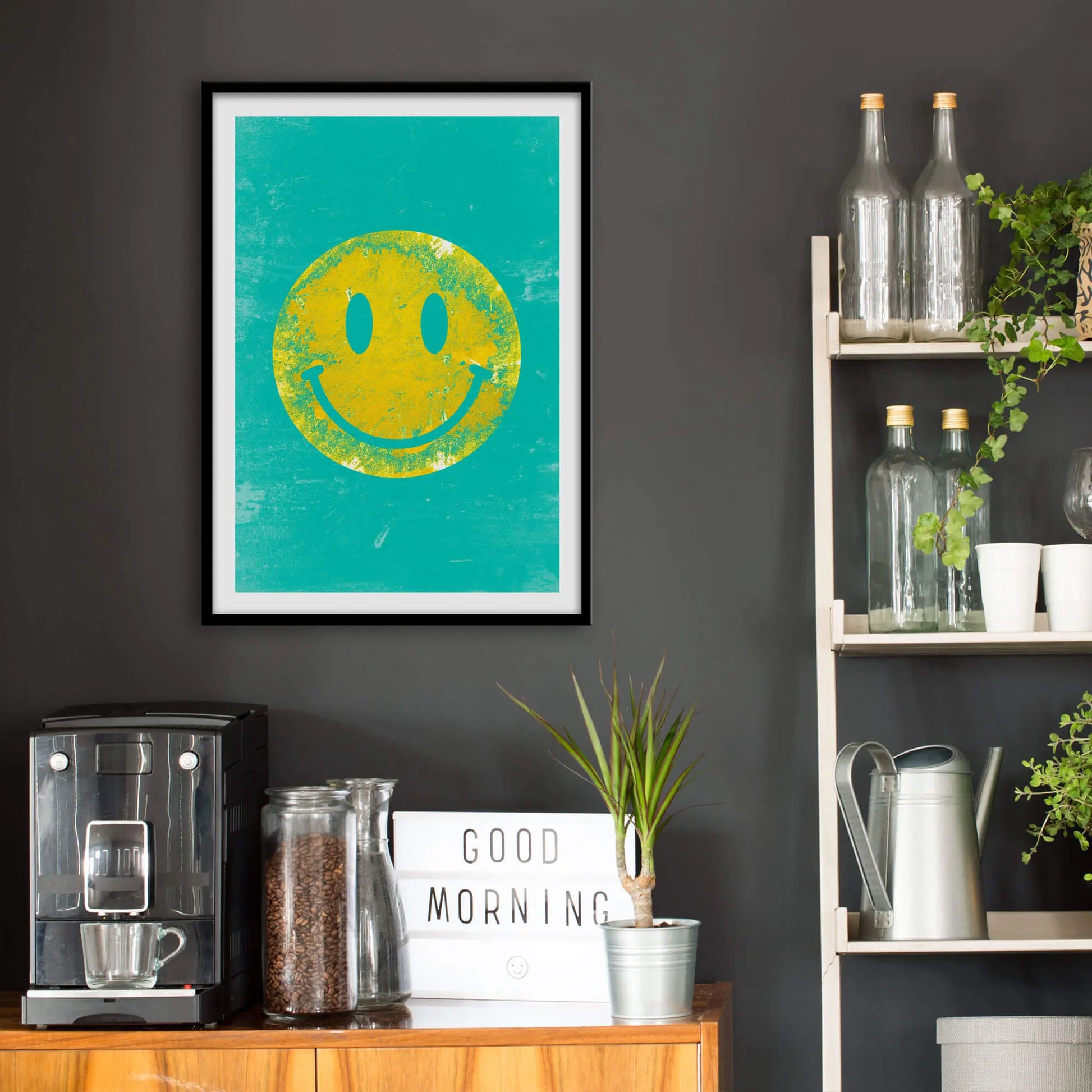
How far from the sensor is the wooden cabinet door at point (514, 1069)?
1598 mm

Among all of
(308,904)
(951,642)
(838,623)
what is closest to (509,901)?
(308,904)

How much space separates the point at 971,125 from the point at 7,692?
180 centimetres

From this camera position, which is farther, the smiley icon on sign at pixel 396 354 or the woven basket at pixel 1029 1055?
the smiley icon on sign at pixel 396 354

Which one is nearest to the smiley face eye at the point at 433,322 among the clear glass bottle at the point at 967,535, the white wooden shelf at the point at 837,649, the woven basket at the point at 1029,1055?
the white wooden shelf at the point at 837,649

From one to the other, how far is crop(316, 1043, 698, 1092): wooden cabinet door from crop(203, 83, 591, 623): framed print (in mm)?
667

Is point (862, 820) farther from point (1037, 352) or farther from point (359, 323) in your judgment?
point (359, 323)

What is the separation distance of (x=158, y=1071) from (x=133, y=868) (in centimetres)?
26

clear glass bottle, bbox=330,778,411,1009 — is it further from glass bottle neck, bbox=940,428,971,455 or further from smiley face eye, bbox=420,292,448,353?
glass bottle neck, bbox=940,428,971,455

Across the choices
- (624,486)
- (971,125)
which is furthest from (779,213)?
(624,486)

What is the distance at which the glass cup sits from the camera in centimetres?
164

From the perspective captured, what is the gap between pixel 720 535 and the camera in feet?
6.67

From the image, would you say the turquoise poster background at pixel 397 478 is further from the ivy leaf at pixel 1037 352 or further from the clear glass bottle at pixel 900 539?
the ivy leaf at pixel 1037 352

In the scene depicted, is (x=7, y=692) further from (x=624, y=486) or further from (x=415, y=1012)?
(x=624, y=486)

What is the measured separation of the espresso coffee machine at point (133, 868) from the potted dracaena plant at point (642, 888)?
488 mm
